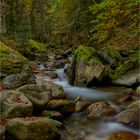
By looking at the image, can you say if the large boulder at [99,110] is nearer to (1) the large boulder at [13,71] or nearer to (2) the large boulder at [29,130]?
(2) the large boulder at [29,130]

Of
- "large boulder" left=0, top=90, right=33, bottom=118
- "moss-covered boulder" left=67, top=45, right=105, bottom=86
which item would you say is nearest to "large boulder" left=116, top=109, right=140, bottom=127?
"large boulder" left=0, top=90, right=33, bottom=118

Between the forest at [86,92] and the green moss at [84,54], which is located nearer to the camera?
the forest at [86,92]

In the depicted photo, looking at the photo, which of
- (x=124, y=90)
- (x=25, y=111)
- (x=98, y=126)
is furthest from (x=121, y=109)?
(x=25, y=111)

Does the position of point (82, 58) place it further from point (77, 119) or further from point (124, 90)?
point (77, 119)

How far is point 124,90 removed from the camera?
13.5 m

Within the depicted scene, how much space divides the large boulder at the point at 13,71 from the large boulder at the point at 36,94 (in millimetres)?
2534

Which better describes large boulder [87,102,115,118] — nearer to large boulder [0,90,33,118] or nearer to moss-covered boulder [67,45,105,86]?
large boulder [0,90,33,118]

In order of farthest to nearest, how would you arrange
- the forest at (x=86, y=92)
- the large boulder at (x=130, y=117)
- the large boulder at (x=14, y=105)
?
the large boulder at (x=130, y=117) < the large boulder at (x=14, y=105) < the forest at (x=86, y=92)

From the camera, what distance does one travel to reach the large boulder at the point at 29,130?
7.93 meters

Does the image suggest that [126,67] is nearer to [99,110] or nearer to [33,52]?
[99,110]

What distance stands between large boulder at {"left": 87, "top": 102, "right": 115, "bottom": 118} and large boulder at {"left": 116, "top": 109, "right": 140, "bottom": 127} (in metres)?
0.46

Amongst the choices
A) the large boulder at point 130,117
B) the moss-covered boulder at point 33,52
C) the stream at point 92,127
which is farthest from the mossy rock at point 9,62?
the moss-covered boulder at point 33,52

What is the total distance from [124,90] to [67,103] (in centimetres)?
386

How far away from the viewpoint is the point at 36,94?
10.4 m
